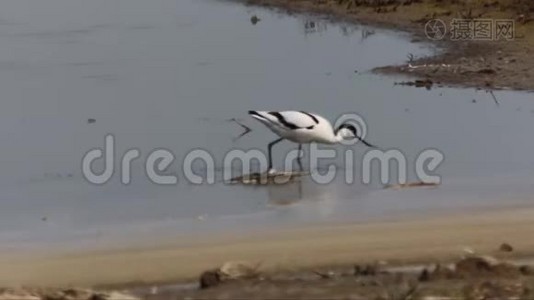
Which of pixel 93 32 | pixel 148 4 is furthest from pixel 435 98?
pixel 148 4

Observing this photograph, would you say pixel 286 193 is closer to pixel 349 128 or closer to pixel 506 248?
pixel 349 128

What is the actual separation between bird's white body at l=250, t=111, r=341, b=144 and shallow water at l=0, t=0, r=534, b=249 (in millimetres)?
303

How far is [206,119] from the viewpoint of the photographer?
551 inches

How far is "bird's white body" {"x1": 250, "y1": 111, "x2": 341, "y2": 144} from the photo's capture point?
38.5 ft

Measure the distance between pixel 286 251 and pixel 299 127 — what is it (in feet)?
9.60

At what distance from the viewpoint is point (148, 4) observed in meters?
28.4

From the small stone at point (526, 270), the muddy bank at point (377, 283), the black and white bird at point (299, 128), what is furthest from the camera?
the black and white bird at point (299, 128)

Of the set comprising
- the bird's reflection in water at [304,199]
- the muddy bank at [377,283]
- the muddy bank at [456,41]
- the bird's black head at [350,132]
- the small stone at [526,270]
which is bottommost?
the muddy bank at [377,283]

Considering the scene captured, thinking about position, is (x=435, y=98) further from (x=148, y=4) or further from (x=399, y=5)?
(x=148, y=4)

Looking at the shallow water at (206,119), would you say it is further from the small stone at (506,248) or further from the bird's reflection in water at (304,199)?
the small stone at (506,248)

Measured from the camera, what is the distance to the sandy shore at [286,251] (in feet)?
28.1

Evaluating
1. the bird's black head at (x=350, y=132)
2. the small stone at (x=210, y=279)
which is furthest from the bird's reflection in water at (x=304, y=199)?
the small stone at (x=210, y=279)

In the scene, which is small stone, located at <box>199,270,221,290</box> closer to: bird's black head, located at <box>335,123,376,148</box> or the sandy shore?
the sandy shore

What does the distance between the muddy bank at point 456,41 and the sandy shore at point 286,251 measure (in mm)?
6570
